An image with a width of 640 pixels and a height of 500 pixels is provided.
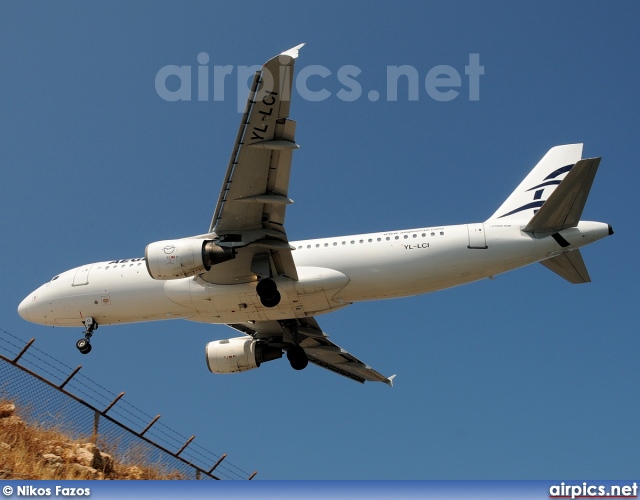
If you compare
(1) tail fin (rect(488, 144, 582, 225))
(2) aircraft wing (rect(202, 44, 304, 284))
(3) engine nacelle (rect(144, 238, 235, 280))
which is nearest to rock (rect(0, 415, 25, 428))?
(3) engine nacelle (rect(144, 238, 235, 280))

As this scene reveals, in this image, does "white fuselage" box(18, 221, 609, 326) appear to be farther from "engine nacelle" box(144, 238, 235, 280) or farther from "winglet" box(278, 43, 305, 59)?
"winglet" box(278, 43, 305, 59)

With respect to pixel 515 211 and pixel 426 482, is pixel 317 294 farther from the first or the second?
pixel 426 482

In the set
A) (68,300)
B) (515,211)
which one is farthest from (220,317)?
(515,211)

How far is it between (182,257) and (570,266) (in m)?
11.1

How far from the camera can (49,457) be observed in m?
17.3

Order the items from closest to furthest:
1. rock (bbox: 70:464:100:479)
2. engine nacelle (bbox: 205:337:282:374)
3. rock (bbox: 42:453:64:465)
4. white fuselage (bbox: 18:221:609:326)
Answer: rock (bbox: 42:453:64:465)
rock (bbox: 70:464:100:479)
white fuselage (bbox: 18:221:609:326)
engine nacelle (bbox: 205:337:282:374)

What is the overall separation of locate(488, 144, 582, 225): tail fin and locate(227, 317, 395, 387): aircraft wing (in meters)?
7.60

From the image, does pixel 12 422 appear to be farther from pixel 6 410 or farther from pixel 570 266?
pixel 570 266

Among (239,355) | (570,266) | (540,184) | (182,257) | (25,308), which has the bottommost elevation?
(239,355)

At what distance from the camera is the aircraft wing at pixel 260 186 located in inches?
787

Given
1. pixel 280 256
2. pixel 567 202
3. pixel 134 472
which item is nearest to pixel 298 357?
pixel 280 256

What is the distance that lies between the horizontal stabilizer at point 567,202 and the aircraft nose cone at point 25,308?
16.1m

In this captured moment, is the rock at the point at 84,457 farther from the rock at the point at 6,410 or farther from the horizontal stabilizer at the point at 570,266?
the horizontal stabilizer at the point at 570,266

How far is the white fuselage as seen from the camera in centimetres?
2380
